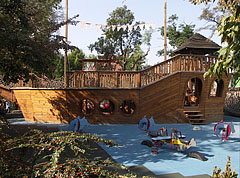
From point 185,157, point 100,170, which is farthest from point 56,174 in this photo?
point 185,157

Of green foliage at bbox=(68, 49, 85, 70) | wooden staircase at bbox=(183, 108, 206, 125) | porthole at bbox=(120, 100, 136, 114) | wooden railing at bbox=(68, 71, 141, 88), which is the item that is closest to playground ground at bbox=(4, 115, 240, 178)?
wooden staircase at bbox=(183, 108, 206, 125)

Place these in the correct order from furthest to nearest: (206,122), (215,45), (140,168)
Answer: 1. (215,45)
2. (206,122)
3. (140,168)

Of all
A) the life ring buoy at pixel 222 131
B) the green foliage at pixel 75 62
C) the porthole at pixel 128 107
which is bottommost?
the life ring buoy at pixel 222 131

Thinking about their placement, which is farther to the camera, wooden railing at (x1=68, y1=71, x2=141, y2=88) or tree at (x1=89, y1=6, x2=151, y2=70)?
tree at (x1=89, y1=6, x2=151, y2=70)

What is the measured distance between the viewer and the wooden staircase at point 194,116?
1439 cm

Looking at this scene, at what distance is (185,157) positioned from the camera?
7.32 meters

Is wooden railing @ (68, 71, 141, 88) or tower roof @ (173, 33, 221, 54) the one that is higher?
tower roof @ (173, 33, 221, 54)

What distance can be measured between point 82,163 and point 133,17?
2828cm

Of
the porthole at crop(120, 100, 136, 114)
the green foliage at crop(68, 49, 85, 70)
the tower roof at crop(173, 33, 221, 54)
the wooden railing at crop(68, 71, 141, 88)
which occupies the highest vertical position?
the green foliage at crop(68, 49, 85, 70)

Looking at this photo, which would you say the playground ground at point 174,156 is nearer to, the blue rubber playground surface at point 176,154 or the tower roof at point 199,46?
the blue rubber playground surface at point 176,154

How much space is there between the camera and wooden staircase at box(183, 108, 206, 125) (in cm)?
1439

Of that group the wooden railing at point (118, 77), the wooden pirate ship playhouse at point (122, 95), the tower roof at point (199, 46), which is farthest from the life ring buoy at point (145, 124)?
the tower roof at point (199, 46)

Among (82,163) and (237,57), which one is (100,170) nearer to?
(82,163)

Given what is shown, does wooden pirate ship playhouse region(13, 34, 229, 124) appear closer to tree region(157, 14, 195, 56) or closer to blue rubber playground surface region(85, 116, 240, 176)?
blue rubber playground surface region(85, 116, 240, 176)
